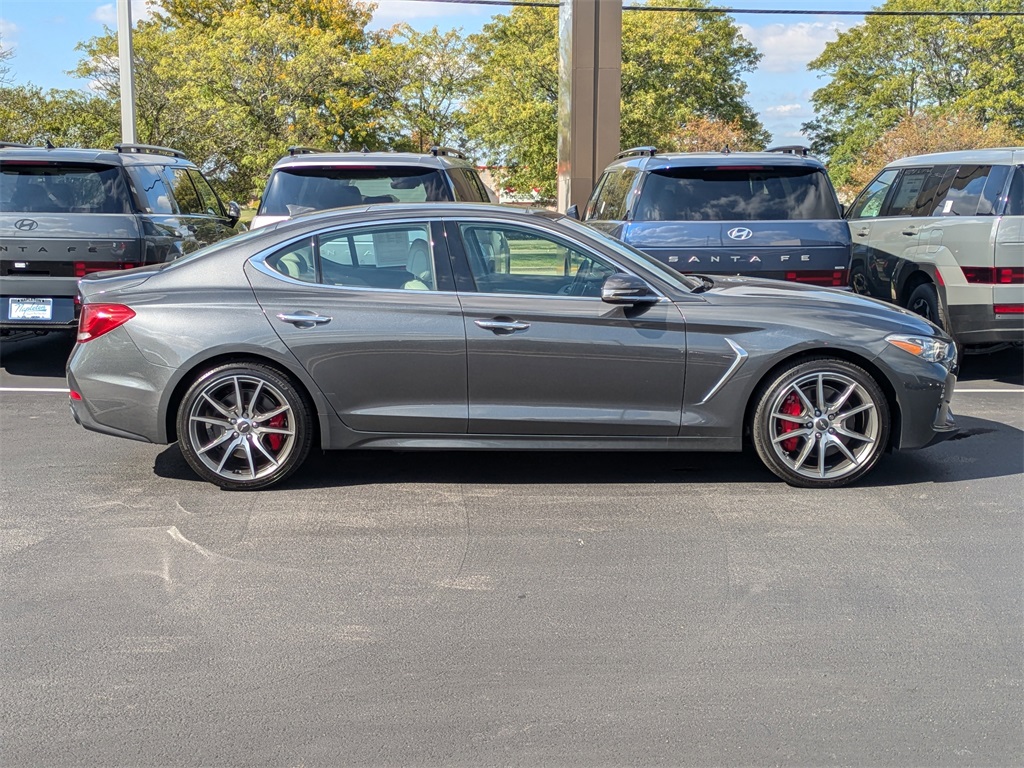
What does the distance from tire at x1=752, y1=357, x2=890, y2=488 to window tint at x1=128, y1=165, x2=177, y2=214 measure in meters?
6.13

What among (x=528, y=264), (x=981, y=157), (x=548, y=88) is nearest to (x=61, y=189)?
(x=528, y=264)

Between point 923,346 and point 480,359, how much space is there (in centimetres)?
243

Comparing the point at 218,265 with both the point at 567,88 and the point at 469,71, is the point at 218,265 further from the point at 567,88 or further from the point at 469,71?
the point at 469,71

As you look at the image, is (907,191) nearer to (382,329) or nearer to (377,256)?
(377,256)

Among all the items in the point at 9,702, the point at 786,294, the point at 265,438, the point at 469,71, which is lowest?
the point at 9,702

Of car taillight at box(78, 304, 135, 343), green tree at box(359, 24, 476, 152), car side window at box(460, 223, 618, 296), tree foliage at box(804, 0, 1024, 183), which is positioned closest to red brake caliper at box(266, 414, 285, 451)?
car taillight at box(78, 304, 135, 343)

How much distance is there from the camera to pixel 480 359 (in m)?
6.05

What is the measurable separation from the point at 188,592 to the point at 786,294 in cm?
362

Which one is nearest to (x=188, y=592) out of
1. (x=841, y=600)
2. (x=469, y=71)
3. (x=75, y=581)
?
(x=75, y=581)

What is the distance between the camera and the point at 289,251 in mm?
6266

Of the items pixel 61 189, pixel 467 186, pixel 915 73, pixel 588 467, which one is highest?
pixel 915 73

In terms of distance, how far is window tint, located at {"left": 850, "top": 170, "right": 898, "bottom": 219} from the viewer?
1169 cm

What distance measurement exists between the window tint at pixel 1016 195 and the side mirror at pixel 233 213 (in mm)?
7350

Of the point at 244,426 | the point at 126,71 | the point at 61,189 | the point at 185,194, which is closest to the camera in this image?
the point at 244,426
